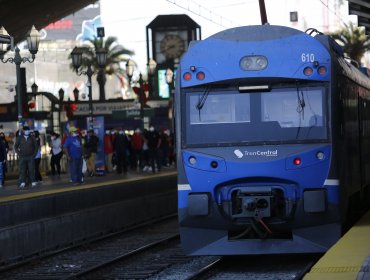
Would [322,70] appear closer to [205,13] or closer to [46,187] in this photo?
[46,187]

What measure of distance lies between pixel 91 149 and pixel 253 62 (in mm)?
19169

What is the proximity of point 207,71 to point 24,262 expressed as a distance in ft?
17.7

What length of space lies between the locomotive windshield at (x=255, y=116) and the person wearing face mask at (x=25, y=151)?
11299 mm

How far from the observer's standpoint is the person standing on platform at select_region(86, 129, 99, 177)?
3180 cm

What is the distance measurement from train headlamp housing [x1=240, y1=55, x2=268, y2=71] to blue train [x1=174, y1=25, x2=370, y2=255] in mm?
15

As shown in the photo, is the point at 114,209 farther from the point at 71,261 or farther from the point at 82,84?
the point at 82,84

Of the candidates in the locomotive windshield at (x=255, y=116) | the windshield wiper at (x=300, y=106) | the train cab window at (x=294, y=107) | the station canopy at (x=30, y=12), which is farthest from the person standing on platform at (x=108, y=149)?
the windshield wiper at (x=300, y=106)

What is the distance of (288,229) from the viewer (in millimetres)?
13133

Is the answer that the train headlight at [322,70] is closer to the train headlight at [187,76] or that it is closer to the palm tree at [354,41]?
the train headlight at [187,76]

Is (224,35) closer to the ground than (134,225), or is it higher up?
higher up

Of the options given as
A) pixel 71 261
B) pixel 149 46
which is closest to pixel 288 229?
pixel 71 261

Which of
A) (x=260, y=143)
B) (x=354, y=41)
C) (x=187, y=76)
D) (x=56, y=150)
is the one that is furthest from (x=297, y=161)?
(x=354, y=41)

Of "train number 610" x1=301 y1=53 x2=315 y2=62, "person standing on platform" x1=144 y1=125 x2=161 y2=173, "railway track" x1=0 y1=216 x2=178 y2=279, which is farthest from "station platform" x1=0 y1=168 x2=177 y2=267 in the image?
"train number 610" x1=301 y1=53 x2=315 y2=62

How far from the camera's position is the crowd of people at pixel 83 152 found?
24641 mm
